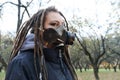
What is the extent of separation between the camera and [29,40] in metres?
1.59

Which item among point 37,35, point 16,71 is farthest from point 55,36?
point 16,71

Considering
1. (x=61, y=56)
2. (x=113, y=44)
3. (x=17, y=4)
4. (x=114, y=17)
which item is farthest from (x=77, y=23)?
(x=61, y=56)

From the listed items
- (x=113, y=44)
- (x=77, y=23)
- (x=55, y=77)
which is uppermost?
(x=55, y=77)

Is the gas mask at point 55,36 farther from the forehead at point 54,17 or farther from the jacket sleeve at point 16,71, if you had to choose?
the jacket sleeve at point 16,71

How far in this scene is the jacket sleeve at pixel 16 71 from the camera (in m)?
1.48

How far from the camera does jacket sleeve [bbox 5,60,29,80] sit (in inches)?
58.4

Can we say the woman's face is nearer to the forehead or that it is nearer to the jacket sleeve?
the forehead

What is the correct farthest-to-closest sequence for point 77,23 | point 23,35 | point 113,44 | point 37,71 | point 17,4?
point 113,44
point 77,23
point 17,4
point 23,35
point 37,71

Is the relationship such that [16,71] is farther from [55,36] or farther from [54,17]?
[54,17]

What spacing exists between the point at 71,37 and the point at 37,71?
27 cm

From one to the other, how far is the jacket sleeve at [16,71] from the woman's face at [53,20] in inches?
10.2

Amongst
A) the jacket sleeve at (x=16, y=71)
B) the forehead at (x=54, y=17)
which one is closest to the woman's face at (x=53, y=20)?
the forehead at (x=54, y=17)

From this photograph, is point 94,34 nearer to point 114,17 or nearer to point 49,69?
point 114,17

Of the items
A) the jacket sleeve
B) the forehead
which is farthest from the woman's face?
the jacket sleeve
